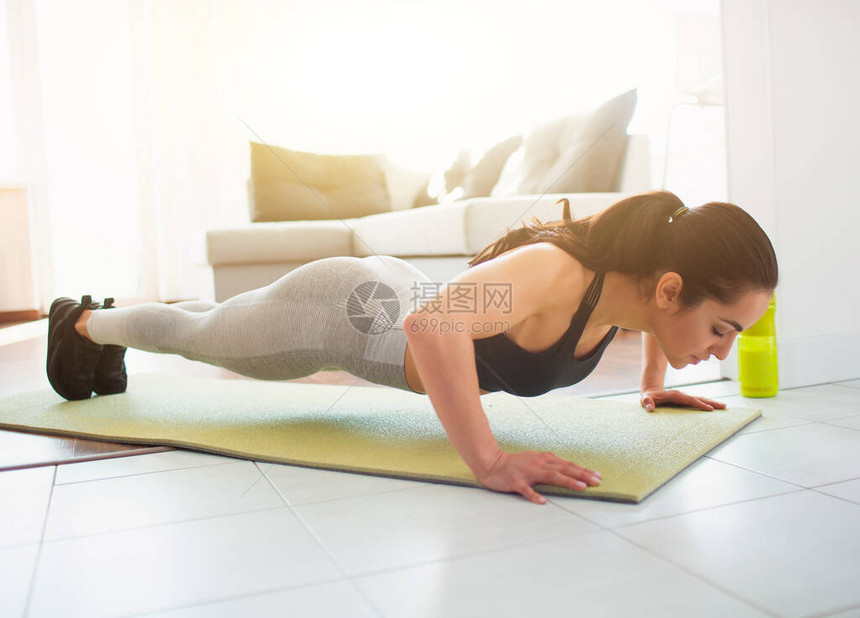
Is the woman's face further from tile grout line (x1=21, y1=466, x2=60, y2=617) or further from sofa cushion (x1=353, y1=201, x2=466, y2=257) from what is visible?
tile grout line (x1=21, y1=466, x2=60, y2=617)

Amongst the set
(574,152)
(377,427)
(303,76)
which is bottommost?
(377,427)

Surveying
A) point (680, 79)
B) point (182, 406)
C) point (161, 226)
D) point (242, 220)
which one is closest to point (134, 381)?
point (182, 406)

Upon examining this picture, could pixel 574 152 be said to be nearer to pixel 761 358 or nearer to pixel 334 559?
pixel 761 358

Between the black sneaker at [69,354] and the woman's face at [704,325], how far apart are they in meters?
1.07

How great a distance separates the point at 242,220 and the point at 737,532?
191cm

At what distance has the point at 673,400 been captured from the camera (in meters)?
1.21

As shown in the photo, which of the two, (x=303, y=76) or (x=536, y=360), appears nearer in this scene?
(x=536, y=360)

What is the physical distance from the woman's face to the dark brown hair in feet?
0.04

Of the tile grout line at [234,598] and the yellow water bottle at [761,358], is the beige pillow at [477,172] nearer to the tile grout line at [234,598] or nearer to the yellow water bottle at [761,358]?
the yellow water bottle at [761,358]

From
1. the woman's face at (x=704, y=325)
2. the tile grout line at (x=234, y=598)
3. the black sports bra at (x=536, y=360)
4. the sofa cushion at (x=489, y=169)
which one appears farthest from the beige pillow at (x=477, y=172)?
the tile grout line at (x=234, y=598)

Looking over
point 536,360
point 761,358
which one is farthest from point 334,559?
point 761,358

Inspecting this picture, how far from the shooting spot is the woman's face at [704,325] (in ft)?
2.70

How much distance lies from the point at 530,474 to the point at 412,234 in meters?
0.74

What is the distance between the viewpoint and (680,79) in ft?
6.98
